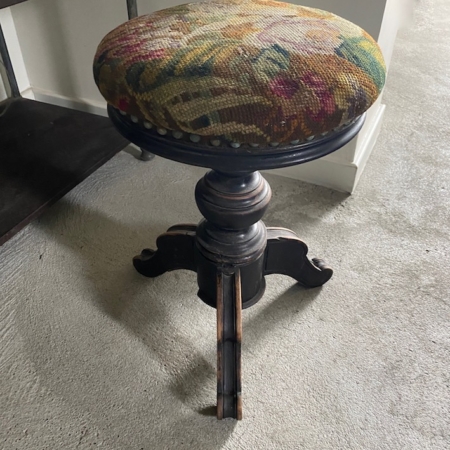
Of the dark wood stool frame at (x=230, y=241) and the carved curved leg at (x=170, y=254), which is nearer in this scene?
the dark wood stool frame at (x=230, y=241)

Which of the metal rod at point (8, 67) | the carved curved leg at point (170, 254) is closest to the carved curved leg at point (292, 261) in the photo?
the carved curved leg at point (170, 254)

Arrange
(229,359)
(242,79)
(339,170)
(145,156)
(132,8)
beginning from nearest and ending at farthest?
(242,79) → (229,359) → (132,8) → (339,170) → (145,156)

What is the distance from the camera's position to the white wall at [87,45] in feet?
3.56

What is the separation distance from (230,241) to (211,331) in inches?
8.3

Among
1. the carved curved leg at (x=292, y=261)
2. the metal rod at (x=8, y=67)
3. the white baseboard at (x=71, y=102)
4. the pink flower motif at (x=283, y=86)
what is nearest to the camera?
the pink flower motif at (x=283, y=86)

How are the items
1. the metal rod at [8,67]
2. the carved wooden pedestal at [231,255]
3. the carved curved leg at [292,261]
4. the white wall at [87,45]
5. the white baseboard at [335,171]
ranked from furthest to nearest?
the metal rod at [8,67] < the white baseboard at [335,171] < the white wall at [87,45] < the carved curved leg at [292,261] < the carved wooden pedestal at [231,255]

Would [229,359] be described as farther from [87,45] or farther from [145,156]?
[87,45]

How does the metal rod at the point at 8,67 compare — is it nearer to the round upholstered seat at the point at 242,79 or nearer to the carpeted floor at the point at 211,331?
the carpeted floor at the point at 211,331

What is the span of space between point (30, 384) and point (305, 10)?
0.77m

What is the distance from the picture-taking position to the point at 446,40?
232 centimetres

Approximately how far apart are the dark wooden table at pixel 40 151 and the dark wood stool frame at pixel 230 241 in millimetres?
282

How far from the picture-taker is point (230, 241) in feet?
2.69

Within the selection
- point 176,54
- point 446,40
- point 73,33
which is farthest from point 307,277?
point 446,40

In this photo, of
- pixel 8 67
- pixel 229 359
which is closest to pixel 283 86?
pixel 229 359
